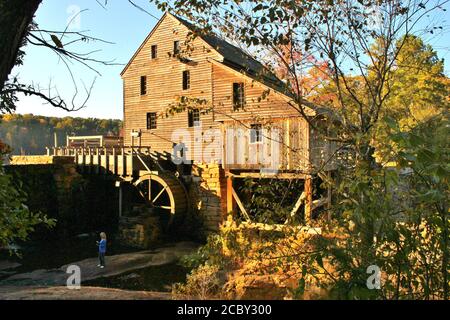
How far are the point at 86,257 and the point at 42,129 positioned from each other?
68.2m

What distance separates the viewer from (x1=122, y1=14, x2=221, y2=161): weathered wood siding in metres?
21.5

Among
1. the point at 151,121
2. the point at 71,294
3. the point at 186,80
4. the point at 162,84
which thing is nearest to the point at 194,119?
the point at 186,80

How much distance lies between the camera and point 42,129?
3034 inches

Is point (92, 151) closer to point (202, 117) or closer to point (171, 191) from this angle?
point (171, 191)

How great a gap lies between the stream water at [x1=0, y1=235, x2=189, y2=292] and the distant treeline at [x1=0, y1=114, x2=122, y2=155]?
55.2m

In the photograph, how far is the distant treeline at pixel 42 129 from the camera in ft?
239

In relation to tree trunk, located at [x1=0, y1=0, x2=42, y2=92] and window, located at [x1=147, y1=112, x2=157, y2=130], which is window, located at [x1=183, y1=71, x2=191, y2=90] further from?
tree trunk, located at [x1=0, y1=0, x2=42, y2=92]

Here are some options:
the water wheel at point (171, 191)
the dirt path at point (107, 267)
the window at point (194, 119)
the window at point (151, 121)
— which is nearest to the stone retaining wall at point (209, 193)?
the water wheel at point (171, 191)

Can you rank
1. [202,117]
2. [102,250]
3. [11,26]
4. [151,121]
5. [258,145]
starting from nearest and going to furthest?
[11,26]
[102,250]
[258,145]
[202,117]
[151,121]

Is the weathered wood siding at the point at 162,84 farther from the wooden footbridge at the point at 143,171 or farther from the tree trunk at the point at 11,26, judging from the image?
the tree trunk at the point at 11,26

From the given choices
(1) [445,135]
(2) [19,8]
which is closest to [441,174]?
(1) [445,135]

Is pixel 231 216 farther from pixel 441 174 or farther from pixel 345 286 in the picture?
pixel 441 174

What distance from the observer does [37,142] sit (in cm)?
7612


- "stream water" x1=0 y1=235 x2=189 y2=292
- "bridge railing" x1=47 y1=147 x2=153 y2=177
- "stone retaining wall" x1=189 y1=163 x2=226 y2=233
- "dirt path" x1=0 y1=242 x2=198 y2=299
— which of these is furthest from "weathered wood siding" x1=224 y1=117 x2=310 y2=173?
"bridge railing" x1=47 y1=147 x2=153 y2=177
